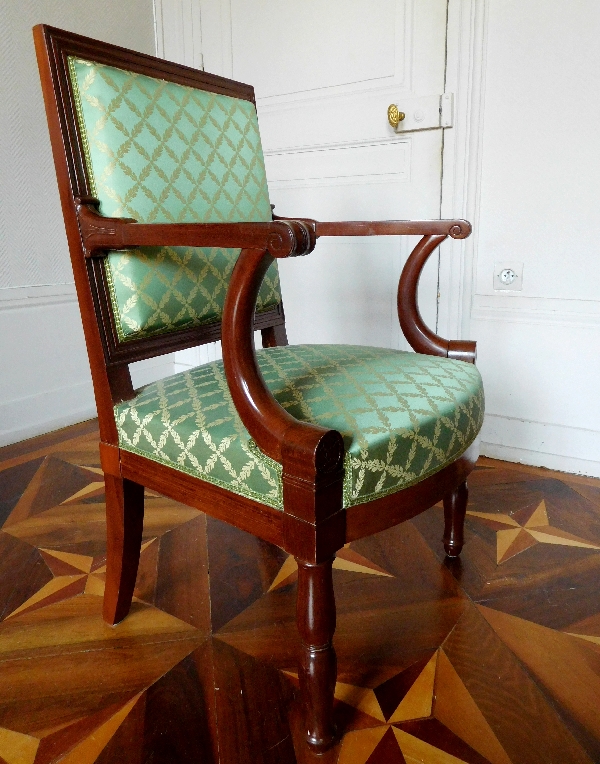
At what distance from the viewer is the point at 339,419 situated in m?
0.71

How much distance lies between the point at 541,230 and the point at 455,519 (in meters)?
0.83

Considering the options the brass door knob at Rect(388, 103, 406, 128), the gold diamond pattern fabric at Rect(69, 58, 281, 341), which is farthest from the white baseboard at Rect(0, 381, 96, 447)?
the brass door knob at Rect(388, 103, 406, 128)

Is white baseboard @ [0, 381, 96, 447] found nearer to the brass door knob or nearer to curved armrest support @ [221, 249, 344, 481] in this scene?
the brass door knob

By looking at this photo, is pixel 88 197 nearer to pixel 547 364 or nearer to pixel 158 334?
pixel 158 334

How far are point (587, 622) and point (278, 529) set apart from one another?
2.14ft

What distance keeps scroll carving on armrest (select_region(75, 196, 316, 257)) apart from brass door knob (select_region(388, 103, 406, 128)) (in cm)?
107

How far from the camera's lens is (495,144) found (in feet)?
5.13

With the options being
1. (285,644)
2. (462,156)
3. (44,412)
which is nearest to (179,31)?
(462,156)

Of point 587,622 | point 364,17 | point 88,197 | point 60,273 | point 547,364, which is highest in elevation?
point 364,17

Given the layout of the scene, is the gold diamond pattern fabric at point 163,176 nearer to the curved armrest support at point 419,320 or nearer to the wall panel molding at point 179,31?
the curved armrest support at point 419,320

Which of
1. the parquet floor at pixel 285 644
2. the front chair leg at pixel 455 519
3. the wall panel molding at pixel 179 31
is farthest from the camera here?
the wall panel molding at pixel 179 31

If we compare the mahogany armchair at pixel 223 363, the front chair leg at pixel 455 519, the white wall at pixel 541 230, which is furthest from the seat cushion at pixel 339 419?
the white wall at pixel 541 230

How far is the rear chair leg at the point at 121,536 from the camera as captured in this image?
3.11 ft

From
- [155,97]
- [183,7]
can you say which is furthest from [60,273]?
[155,97]
